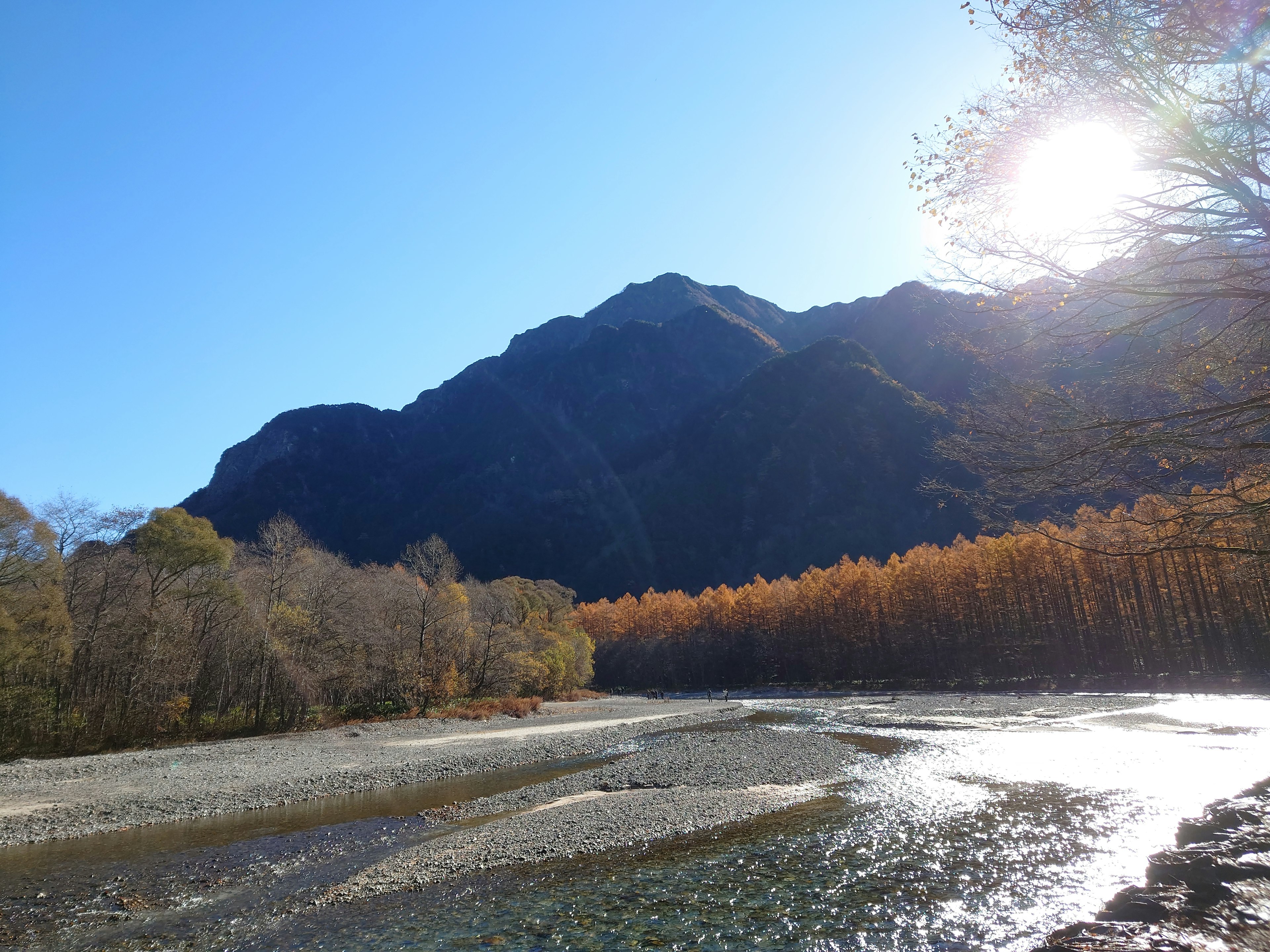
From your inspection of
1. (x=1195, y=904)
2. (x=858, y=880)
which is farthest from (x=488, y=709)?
(x=1195, y=904)

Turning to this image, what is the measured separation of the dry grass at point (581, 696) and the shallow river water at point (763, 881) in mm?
45237

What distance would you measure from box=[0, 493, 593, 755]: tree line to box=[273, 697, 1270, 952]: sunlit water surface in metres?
24.1

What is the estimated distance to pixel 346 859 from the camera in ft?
39.1

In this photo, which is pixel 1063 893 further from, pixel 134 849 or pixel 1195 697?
pixel 1195 697

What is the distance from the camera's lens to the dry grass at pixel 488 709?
38.5 m

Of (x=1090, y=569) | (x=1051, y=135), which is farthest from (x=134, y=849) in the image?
(x=1090, y=569)

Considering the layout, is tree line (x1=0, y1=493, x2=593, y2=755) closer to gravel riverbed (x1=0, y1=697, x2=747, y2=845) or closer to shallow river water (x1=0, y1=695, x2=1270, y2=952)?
gravel riverbed (x1=0, y1=697, x2=747, y2=845)

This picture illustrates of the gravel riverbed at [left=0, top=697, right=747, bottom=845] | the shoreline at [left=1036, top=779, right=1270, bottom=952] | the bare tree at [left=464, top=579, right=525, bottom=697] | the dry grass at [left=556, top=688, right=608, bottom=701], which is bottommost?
the dry grass at [left=556, top=688, right=608, bottom=701]

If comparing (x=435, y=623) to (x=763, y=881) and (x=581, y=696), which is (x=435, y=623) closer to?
(x=581, y=696)

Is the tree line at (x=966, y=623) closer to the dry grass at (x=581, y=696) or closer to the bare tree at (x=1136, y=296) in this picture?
the bare tree at (x=1136, y=296)

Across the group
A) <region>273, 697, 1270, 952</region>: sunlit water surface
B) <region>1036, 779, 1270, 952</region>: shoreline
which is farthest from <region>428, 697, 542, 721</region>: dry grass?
<region>1036, 779, 1270, 952</region>: shoreline

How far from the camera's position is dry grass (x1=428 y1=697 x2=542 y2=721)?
38.5m

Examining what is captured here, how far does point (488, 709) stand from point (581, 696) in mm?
24010

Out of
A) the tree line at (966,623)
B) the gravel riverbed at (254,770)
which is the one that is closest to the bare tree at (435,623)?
the gravel riverbed at (254,770)
